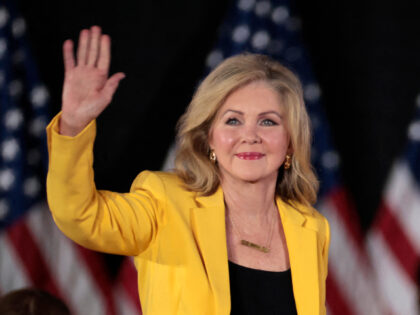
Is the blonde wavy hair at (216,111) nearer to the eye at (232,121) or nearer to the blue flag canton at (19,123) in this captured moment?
the eye at (232,121)

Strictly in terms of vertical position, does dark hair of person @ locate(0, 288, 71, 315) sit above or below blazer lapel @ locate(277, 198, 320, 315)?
below

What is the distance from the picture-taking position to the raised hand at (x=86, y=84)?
1354mm

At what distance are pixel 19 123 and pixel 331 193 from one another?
161 cm

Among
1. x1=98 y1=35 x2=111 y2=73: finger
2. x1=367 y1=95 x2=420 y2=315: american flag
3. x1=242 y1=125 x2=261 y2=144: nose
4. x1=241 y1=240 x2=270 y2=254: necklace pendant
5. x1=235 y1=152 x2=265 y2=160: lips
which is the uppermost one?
x1=98 y1=35 x2=111 y2=73: finger

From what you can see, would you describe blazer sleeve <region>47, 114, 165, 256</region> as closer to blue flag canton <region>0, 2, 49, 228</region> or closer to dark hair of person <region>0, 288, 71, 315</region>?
dark hair of person <region>0, 288, 71, 315</region>

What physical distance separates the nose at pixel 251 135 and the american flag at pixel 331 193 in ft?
4.56

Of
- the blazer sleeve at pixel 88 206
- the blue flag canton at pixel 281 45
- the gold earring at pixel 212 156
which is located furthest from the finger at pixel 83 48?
the blue flag canton at pixel 281 45

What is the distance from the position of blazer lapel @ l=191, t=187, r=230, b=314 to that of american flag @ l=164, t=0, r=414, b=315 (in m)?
1.51

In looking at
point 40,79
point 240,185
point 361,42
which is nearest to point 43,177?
point 40,79

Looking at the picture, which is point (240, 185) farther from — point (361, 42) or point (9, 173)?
point (361, 42)

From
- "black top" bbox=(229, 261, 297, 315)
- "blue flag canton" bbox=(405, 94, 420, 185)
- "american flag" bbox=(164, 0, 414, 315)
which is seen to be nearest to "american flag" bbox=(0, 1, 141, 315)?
"american flag" bbox=(164, 0, 414, 315)

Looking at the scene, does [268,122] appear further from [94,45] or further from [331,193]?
[331,193]

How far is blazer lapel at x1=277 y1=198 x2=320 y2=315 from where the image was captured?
1721 millimetres

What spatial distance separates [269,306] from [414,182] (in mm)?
1860
